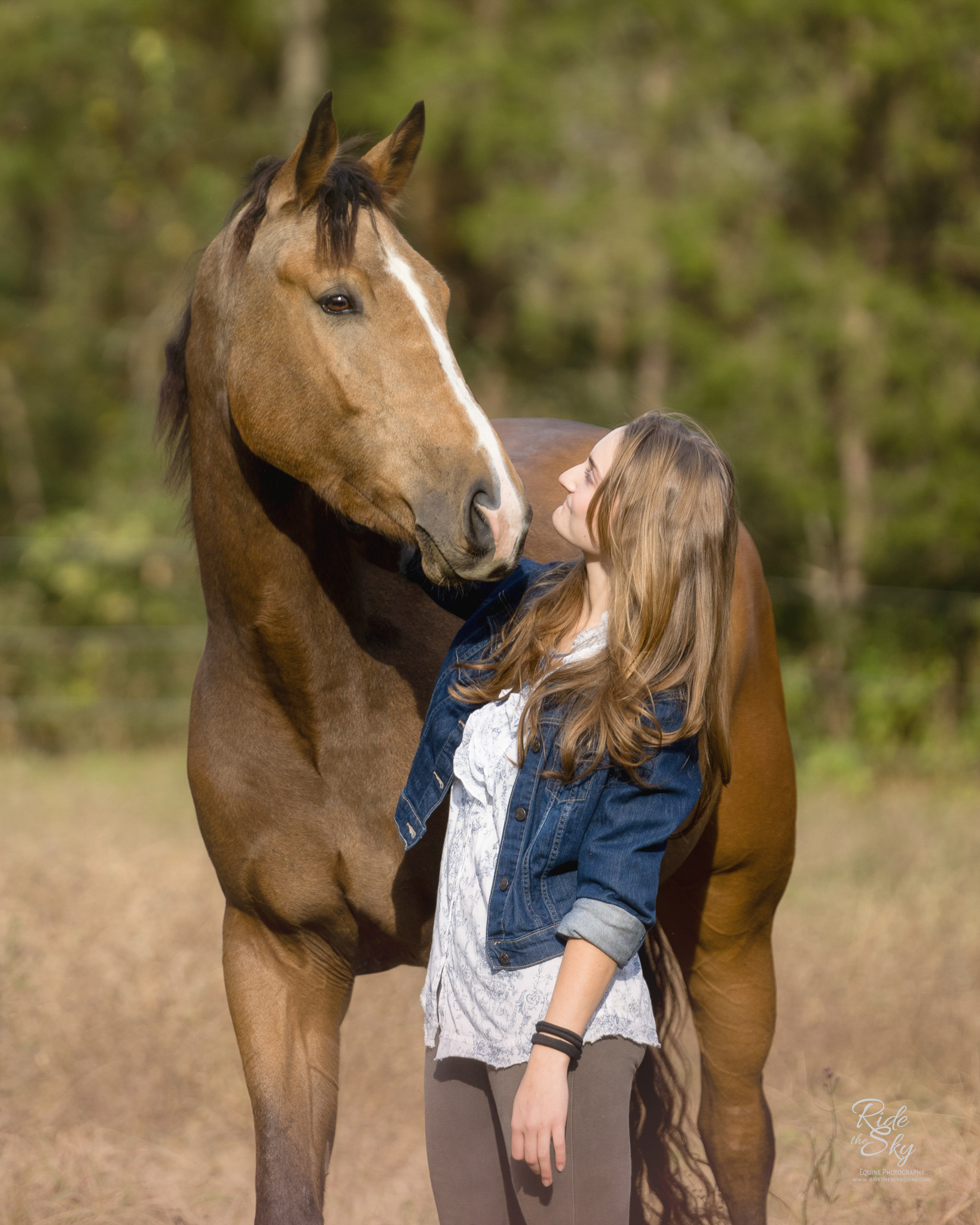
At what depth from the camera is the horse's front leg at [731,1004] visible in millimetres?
2867

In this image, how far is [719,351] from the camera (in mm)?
9914

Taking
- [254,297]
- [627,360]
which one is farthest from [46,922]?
[627,360]

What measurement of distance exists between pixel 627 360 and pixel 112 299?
5707 millimetres

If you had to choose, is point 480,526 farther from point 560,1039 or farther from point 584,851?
point 560,1039

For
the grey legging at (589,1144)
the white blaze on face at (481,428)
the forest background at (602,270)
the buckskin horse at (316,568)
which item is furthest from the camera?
the forest background at (602,270)

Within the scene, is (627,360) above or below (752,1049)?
above

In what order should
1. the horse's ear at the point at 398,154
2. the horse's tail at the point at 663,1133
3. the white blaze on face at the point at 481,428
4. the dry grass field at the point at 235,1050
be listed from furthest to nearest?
the dry grass field at the point at 235,1050, the horse's tail at the point at 663,1133, the horse's ear at the point at 398,154, the white blaze on face at the point at 481,428

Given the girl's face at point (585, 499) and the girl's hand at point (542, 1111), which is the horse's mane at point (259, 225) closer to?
the girl's face at point (585, 499)

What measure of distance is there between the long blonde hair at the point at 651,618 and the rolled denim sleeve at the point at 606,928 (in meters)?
0.20

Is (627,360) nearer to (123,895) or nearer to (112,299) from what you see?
(112,299)

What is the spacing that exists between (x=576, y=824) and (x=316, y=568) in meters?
0.83

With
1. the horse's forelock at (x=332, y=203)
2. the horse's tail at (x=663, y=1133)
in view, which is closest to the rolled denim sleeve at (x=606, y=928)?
the horse's tail at (x=663, y=1133)

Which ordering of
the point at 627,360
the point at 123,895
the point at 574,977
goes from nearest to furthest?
the point at 574,977 → the point at 123,895 → the point at 627,360

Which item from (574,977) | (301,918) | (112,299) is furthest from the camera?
(112,299)
